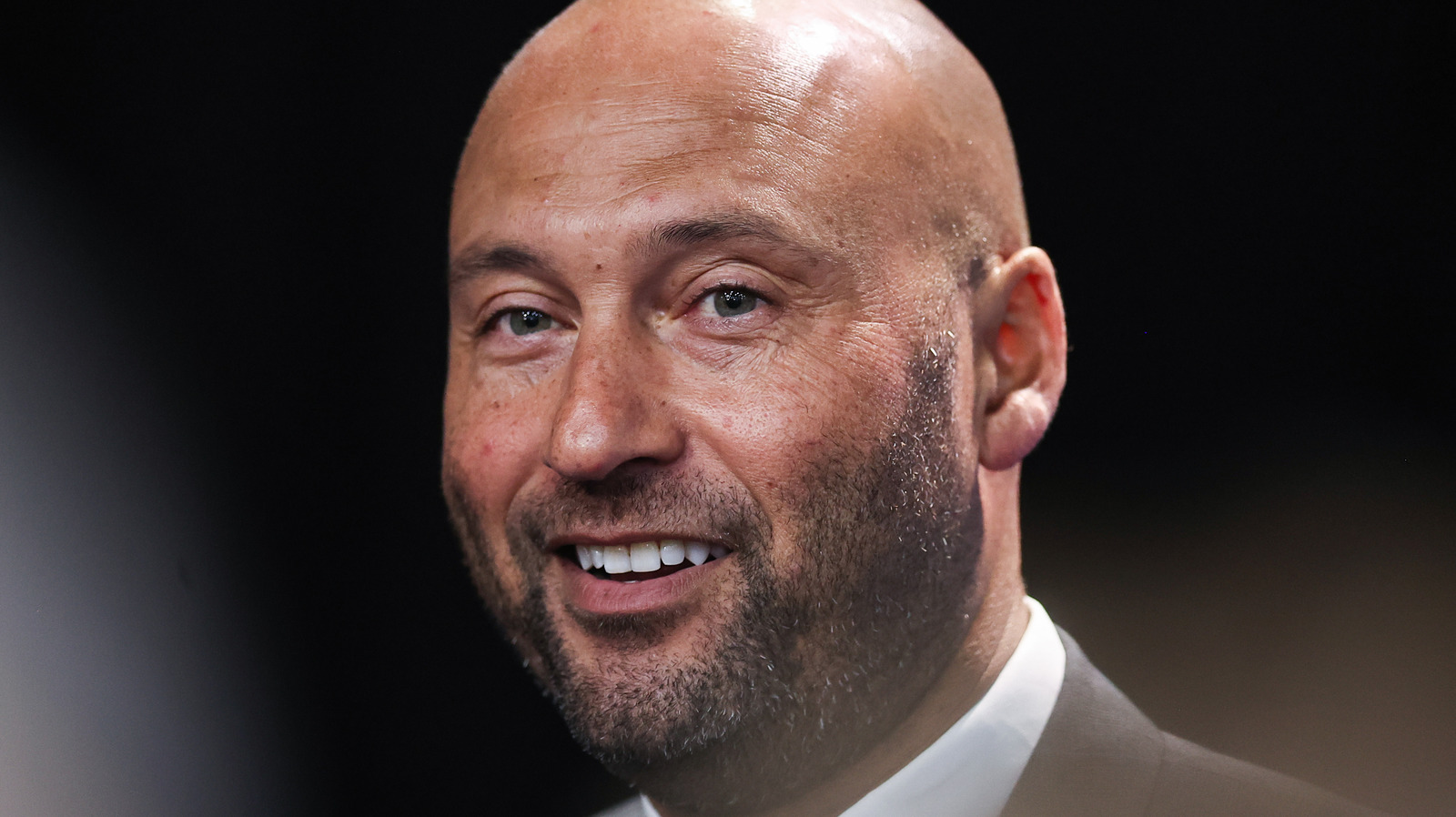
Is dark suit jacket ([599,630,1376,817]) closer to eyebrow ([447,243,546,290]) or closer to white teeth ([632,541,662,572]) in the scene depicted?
white teeth ([632,541,662,572])

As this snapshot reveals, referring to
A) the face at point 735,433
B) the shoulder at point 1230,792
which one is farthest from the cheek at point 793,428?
the shoulder at point 1230,792

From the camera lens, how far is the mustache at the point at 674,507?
1.93m

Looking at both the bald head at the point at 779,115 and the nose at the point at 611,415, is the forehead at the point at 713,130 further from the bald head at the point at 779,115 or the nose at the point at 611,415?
the nose at the point at 611,415

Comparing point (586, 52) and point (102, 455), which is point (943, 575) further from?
point (102, 455)

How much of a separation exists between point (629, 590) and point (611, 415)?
0.99 ft

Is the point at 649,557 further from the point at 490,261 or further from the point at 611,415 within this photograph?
the point at 490,261

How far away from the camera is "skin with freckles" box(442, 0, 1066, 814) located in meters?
1.95

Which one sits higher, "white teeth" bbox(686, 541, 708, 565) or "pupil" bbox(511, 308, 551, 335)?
"pupil" bbox(511, 308, 551, 335)

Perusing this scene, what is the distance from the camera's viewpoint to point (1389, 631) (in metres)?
2.31

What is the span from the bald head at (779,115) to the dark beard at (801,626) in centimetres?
26

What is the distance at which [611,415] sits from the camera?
74.9 inches

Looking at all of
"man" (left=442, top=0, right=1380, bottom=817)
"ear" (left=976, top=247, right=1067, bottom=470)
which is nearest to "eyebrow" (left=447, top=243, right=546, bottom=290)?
"man" (left=442, top=0, right=1380, bottom=817)

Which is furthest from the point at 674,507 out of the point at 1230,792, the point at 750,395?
the point at 1230,792

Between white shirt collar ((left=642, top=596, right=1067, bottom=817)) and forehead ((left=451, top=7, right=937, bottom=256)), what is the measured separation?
0.81m
